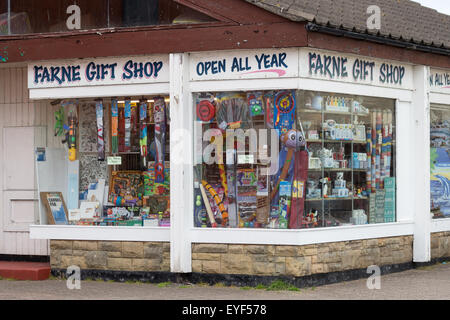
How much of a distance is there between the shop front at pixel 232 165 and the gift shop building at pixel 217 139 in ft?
0.07

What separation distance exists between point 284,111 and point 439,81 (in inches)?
148

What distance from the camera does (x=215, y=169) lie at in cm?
1238

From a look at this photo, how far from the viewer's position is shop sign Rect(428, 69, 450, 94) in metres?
14.2

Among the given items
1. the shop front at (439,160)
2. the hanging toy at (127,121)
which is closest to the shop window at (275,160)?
the hanging toy at (127,121)

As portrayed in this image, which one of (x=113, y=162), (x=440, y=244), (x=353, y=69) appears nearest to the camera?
(x=353, y=69)

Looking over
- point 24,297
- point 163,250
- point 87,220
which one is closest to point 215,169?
point 163,250

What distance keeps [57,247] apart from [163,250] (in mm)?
1763

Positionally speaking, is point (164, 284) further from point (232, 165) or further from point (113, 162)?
point (113, 162)

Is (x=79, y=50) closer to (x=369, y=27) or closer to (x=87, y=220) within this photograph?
(x=87, y=220)

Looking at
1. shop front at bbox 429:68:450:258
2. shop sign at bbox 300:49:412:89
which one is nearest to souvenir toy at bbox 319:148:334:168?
shop sign at bbox 300:49:412:89

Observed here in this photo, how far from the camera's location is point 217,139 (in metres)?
12.3

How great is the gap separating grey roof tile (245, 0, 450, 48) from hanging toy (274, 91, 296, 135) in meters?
1.09

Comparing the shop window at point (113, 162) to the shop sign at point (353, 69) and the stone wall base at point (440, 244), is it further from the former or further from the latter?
the stone wall base at point (440, 244)

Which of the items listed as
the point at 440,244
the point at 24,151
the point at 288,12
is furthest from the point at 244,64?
the point at 440,244
